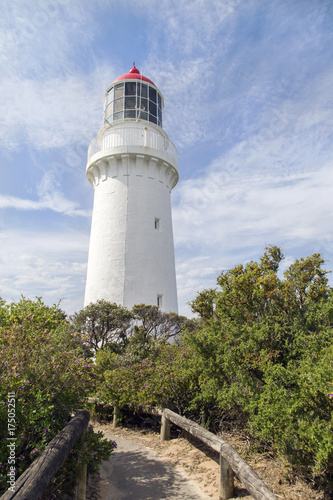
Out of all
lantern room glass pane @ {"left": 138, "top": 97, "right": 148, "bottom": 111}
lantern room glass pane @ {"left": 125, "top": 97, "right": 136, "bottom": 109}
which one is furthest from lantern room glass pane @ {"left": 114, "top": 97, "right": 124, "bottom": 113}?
lantern room glass pane @ {"left": 138, "top": 97, "right": 148, "bottom": 111}

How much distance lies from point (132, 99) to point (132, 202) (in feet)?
21.0

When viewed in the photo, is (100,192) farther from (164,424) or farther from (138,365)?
(164,424)

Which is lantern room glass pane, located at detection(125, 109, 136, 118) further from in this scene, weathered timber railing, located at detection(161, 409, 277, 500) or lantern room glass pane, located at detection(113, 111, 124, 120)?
weathered timber railing, located at detection(161, 409, 277, 500)

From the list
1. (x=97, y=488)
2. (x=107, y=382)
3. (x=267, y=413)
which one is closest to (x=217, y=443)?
(x=267, y=413)

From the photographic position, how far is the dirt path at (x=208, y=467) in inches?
151

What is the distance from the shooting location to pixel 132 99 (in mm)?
18422

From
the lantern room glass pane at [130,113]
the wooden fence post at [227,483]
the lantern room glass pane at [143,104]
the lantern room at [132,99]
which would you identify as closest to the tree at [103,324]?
the wooden fence post at [227,483]

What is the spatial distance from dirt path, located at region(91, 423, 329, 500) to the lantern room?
1581 centimetres

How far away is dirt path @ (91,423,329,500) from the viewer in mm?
3836

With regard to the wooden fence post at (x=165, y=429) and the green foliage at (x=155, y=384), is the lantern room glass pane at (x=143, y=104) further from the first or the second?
the wooden fence post at (x=165, y=429)

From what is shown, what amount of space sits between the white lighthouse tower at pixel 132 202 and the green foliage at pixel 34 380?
977 centimetres

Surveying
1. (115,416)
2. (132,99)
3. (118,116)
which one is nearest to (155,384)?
(115,416)

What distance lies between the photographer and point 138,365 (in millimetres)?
8227

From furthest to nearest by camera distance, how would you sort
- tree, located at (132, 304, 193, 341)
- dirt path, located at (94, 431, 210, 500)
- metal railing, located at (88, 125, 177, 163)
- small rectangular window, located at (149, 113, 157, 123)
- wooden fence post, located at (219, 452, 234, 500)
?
small rectangular window, located at (149, 113, 157, 123), metal railing, located at (88, 125, 177, 163), tree, located at (132, 304, 193, 341), dirt path, located at (94, 431, 210, 500), wooden fence post, located at (219, 452, 234, 500)
